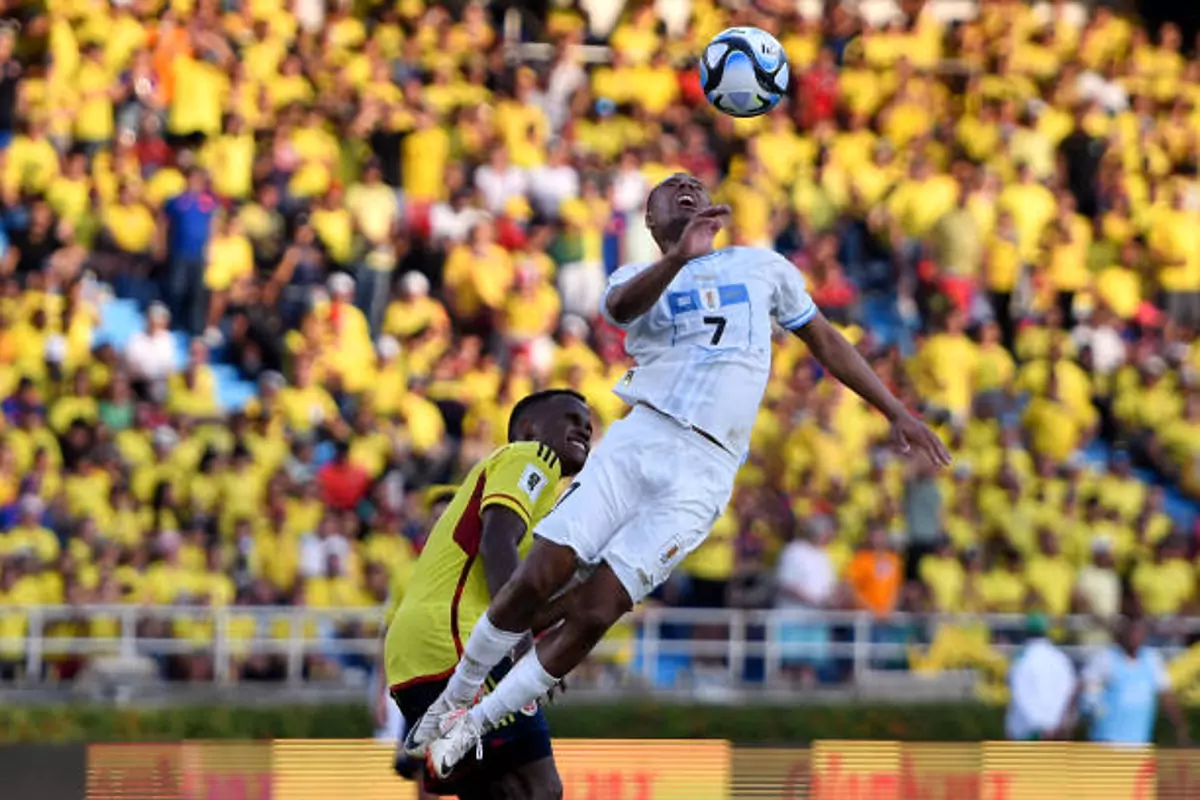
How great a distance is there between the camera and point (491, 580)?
8812mm

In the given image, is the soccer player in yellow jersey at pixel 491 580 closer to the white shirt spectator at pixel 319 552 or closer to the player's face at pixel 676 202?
the player's face at pixel 676 202

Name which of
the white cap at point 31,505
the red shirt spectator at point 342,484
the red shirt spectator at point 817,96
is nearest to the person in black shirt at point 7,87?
the white cap at point 31,505

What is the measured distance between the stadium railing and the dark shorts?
6.97 meters

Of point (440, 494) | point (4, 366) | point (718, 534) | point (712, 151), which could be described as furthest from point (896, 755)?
point (712, 151)

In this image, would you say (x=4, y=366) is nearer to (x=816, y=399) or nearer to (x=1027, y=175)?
(x=816, y=399)

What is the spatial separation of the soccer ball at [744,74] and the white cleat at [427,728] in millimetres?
2522

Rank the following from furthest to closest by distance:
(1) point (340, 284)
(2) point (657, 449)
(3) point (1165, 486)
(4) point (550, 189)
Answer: (3) point (1165, 486) < (4) point (550, 189) < (1) point (340, 284) < (2) point (657, 449)

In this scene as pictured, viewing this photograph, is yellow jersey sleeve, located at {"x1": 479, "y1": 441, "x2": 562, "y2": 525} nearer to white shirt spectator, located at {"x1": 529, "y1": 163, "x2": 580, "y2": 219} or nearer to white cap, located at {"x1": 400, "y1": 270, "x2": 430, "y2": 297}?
white cap, located at {"x1": 400, "y1": 270, "x2": 430, "y2": 297}

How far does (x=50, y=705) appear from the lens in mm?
16438

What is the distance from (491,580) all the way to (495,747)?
0.59 m

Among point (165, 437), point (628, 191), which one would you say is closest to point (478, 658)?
point (165, 437)

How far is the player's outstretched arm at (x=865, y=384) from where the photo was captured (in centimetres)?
922

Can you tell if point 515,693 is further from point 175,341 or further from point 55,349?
point 175,341

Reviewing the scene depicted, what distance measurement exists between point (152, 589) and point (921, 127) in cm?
904
